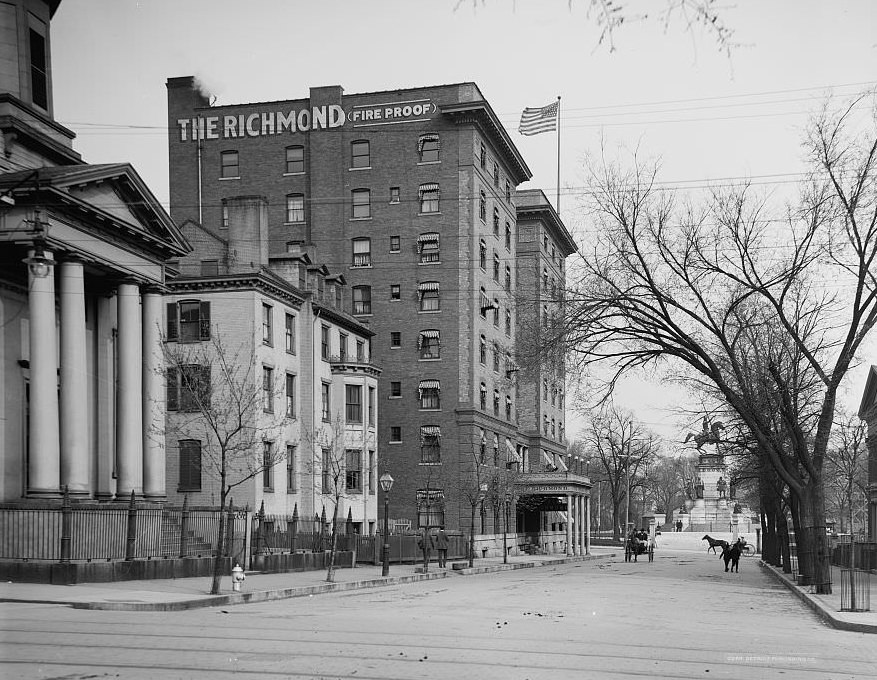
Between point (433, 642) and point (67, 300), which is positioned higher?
point (67, 300)

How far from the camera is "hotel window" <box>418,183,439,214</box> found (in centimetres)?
6825

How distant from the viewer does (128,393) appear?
3609 cm

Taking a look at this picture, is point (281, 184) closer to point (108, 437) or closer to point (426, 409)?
point (426, 409)

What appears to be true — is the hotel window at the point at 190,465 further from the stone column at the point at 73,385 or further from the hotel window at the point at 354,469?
the stone column at the point at 73,385

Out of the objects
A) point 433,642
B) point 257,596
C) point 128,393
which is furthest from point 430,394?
point 433,642

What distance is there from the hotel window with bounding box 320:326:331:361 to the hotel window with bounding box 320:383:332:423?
145 centimetres

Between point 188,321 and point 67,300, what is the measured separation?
16129 millimetres

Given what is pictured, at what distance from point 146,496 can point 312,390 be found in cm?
1623

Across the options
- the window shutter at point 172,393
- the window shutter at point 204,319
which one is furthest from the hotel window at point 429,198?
the window shutter at point 172,393

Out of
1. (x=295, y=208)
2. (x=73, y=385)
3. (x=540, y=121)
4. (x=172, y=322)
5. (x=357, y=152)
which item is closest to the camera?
(x=73, y=385)

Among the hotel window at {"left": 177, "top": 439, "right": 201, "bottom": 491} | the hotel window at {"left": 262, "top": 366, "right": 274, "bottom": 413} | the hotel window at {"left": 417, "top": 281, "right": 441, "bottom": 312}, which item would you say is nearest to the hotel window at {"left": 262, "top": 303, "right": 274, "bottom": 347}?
the hotel window at {"left": 262, "top": 366, "right": 274, "bottom": 413}

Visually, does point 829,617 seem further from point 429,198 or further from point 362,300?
point 362,300

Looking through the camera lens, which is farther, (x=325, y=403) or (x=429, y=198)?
(x=429, y=198)

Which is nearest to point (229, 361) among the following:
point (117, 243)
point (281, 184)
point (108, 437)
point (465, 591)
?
point (108, 437)
